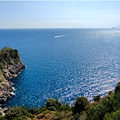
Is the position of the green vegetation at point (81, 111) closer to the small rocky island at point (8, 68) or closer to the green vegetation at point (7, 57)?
the small rocky island at point (8, 68)

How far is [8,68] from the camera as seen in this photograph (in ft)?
256

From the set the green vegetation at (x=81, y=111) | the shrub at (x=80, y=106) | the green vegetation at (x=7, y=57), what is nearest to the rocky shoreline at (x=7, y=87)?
the green vegetation at (x=7, y=57)

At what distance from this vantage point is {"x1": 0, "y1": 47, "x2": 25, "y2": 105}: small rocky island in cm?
6060

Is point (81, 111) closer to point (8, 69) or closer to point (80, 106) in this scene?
point (80, 106)

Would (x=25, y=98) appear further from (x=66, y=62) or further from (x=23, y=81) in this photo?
(x=66, y=62)

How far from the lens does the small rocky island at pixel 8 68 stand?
60.6m

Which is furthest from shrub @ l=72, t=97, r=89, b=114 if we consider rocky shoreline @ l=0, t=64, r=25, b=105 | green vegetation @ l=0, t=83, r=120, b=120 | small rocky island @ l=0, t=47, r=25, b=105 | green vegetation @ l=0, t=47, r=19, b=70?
green vegetation @ l=0, t=47, r=19, b=70

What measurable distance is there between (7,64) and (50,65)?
26619 millimetres

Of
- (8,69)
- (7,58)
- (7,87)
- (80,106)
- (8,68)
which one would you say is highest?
(7,58)

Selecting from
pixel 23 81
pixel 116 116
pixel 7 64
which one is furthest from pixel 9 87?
pixel 116 116

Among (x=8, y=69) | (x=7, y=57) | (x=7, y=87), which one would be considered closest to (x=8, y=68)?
(x=8, y=69)

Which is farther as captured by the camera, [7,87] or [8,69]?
[8,69]

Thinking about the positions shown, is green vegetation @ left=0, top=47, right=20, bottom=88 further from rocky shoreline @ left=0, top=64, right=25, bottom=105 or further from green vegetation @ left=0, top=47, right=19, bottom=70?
rocky shoreline @ left=0, top=64, right=25, bottom=105

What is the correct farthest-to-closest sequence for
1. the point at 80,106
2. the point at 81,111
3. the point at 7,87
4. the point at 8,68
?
the point at 8,68
the point at 7,87
the point at 80,106
the point at 81,111
